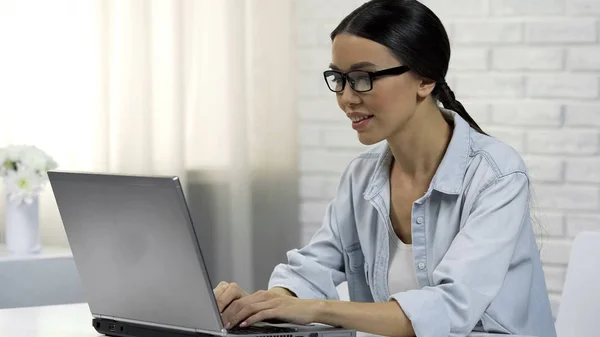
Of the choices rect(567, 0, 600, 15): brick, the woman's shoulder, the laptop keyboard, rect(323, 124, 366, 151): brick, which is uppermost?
rect(567, 0, 600, 15): brick

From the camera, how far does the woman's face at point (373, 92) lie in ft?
5.83

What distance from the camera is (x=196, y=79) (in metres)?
3.06

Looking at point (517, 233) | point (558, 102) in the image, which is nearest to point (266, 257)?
point (558, 102)

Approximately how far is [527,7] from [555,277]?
0.73 meters

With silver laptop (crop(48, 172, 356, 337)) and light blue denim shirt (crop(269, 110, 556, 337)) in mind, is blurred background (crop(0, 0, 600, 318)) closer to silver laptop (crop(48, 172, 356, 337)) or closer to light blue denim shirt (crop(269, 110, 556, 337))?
light blue denim shirt (crop(269, 110, 556, 337))

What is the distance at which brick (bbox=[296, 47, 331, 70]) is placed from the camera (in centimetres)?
311

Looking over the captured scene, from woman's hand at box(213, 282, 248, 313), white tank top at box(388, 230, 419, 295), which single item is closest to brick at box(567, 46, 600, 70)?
white tank top at box(388, 230, 419, 295)

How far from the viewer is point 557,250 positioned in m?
2.79

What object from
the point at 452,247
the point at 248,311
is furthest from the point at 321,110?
the point at 248,311

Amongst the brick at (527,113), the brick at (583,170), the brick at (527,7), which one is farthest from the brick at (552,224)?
the brick at (527,7)

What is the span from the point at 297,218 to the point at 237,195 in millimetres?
204

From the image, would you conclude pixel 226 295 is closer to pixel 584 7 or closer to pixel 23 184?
pixel 23 184

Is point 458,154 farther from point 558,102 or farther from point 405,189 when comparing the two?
point 558,102

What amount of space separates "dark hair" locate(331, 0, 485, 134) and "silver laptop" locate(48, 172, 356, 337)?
52cm
